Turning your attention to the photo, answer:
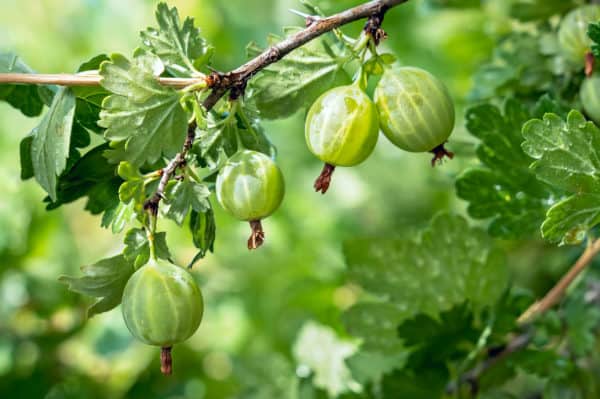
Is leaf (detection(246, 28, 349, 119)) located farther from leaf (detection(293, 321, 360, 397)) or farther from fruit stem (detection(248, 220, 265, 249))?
leaf (detection(293, 321, 360, 397))

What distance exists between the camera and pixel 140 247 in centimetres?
58

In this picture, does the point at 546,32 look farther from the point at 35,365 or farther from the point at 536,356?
the point at 35,365

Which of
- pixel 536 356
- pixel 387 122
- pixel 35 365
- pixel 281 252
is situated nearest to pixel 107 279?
pixel 387 122

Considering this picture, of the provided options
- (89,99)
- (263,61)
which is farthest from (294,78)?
(89,99)

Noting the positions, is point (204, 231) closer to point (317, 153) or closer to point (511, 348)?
point (317, 153)

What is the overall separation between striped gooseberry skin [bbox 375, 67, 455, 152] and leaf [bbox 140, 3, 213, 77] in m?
0.14

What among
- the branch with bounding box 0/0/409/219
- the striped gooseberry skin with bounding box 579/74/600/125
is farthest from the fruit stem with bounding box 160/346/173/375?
the striped gooseberry skin with bounding box 579/74/600/125

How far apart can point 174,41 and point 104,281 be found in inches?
7.5

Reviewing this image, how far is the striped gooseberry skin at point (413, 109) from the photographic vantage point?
57cm

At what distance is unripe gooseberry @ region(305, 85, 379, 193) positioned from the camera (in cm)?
56

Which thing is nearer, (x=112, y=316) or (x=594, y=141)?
(x=594, y=141)

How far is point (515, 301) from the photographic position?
0.87 meters

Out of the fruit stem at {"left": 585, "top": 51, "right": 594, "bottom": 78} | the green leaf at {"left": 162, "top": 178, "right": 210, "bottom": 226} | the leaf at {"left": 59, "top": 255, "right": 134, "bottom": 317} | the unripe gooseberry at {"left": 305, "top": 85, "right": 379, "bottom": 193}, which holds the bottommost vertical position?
the leaf at {"left": 59, "top": 255, "right": 134, "bottom": 317}

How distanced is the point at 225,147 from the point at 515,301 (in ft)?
1.38
